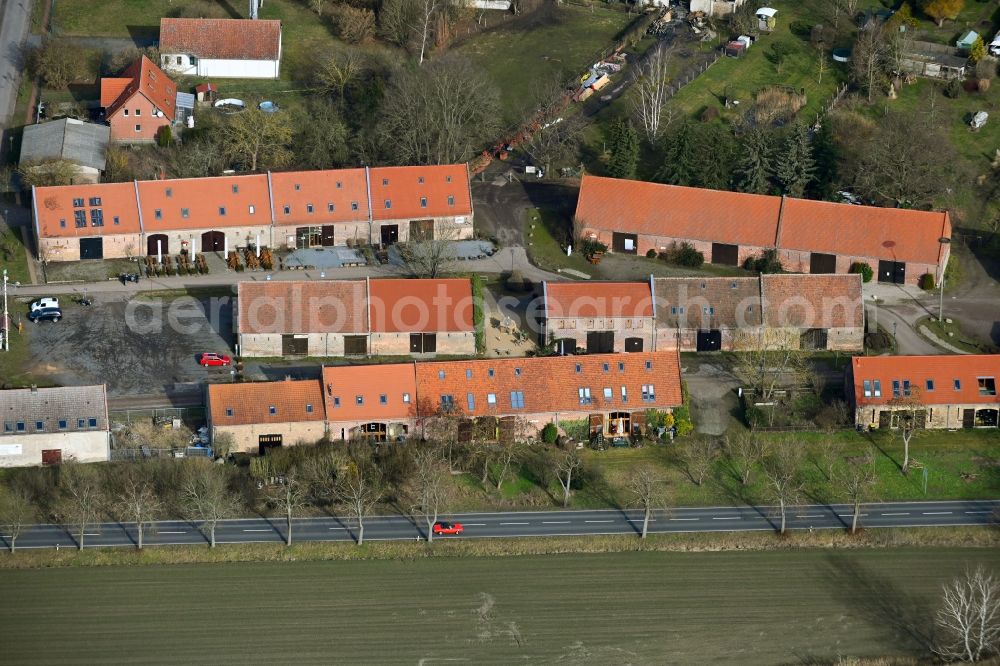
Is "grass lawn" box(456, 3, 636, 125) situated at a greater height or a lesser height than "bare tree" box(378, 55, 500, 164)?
greater

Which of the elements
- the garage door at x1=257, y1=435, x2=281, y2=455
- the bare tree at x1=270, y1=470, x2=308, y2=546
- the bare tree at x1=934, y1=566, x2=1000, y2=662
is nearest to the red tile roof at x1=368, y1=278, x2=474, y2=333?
the garage door at x1=257, y1=435, x2=281, y2=455

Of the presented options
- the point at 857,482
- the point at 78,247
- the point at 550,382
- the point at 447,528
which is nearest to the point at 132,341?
the point at 78,247

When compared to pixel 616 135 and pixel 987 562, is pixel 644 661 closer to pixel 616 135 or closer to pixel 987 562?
pixel 987 562

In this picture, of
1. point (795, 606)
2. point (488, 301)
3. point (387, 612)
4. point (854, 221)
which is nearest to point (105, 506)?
point (387, 612)

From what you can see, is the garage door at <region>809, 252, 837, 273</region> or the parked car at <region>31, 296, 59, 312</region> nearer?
the parked car at <region>31, 296, 59, 312</region>

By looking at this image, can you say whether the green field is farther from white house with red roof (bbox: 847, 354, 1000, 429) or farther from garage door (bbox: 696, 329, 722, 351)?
garage door (bbox: 696, 329, 722, 351)

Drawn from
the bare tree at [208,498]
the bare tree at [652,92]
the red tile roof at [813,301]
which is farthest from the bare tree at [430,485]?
the bare tree at [652,92]

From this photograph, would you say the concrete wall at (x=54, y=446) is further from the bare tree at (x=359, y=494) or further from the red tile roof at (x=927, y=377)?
the red tile roof at (x=927, y=377)
